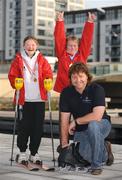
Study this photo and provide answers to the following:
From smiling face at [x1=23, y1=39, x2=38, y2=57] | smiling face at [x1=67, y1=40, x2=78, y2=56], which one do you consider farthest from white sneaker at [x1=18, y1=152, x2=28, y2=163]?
smiling face at [x1=67, y1=40, x2=78, y2=56]

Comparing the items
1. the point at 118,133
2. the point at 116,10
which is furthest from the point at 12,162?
the point at 116,10

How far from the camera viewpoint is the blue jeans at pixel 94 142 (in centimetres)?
570

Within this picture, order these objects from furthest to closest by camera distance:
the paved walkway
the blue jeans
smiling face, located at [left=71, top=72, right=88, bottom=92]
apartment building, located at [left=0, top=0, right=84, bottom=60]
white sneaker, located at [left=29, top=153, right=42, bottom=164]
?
apartment building, located at [left=0, top=0, right=84, bottom=60]
white sneaker, located at [left=29, top=153, right=42, bottom=164]
smiling face, located at [left=71, top=72, right=88, bottom=92]
the blue jeans
the paved walkway

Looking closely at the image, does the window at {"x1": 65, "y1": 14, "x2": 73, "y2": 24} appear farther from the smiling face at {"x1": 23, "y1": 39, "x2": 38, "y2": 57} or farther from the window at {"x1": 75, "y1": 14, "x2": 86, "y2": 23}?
the smiling face at {"x1": 23, "y1": 39, "x2": 38, "y2": 57}

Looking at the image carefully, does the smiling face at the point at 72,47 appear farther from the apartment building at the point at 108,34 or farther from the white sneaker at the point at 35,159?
the apartment building at the point at 108,34

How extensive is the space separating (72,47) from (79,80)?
0.96 meters

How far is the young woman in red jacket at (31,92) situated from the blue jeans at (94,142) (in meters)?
0.69

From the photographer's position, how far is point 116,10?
395 feet

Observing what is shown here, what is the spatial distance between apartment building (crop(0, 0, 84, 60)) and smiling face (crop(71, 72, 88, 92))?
445 feet

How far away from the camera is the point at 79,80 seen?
19.6 ft

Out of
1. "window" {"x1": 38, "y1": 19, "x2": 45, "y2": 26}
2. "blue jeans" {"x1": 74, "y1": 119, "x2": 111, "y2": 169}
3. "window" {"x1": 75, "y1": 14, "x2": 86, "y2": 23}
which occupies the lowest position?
"blue jeans" {"x1": 74, "y1": 119, "x2": 111, "y2": 169}

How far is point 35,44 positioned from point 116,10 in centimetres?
11583

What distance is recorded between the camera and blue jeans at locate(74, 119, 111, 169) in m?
5.70

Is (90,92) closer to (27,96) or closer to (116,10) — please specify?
(27,96)
